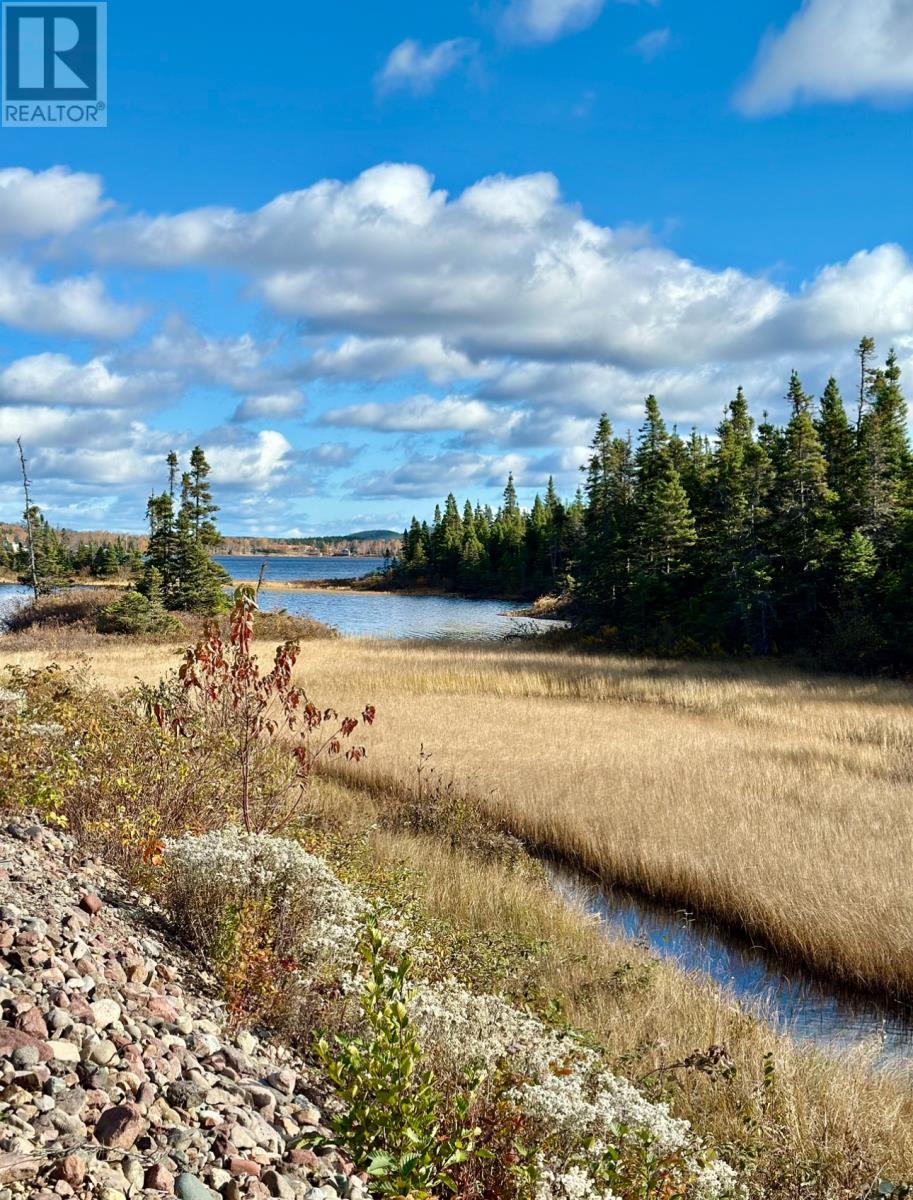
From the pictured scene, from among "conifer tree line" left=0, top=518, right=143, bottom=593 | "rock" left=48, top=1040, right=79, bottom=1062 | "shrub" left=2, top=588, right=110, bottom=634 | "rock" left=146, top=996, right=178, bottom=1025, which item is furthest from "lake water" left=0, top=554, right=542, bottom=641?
"rock" left=48, top=1040, right=79, bottom=1062


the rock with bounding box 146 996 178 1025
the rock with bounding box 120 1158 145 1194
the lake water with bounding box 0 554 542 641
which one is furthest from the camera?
the lake water with bounding box 0 554 542 641

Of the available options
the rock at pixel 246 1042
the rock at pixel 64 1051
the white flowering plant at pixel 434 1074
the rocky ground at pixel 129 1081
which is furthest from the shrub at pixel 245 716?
the rock at pixel 64 1051

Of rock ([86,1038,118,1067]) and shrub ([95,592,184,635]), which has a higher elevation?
shrub ([95,592,184,635])

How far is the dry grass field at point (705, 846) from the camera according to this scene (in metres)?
5.12

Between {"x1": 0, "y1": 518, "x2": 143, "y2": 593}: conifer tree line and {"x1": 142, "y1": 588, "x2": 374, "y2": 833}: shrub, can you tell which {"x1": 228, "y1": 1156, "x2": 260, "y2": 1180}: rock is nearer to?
{"x1": 142, "y1": 588, "x2": 374, "y2": 833}: shrub

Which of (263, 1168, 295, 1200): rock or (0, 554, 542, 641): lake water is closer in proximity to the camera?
(263, 1168, 295, 1200): rock

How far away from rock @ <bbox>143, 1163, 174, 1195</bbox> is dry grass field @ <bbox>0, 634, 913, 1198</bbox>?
292 cm

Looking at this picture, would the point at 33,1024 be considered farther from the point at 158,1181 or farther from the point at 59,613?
the point at 59,613

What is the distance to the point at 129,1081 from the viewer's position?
3348mm

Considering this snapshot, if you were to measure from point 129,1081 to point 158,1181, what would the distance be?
1.79ft

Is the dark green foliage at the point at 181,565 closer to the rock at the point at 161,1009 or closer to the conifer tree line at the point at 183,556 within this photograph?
the conifer tree line at the point at 183,556

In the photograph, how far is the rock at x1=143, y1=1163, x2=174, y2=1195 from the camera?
9.46ft

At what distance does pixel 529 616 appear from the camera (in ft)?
231

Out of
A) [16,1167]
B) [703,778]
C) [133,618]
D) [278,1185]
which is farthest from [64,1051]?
[133,618]
